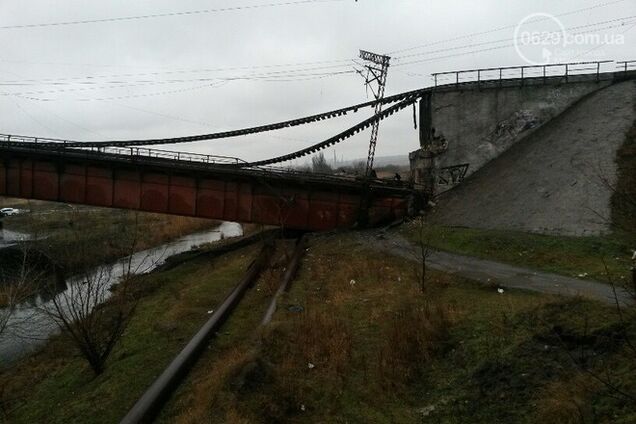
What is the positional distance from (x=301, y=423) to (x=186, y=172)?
67.2 ft

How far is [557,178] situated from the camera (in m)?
19.8

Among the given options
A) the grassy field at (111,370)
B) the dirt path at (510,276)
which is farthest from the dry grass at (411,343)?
the grassy field at (111,370)

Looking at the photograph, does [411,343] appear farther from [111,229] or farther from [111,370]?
[111,229]

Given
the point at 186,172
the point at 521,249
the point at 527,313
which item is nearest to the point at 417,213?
the point at 521,249

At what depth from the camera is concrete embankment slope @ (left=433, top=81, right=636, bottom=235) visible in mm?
17094

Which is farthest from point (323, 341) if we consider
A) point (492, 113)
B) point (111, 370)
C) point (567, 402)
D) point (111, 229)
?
point (111, 229)

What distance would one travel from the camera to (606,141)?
2073cm

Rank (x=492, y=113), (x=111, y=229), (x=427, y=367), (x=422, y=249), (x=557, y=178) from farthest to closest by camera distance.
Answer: (x=111, y=229) → (x=492, y=113) → (x=557, y=178) → (x=422, y=249) → (x=427, y=367)

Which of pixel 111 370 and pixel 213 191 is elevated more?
pixel 213 191

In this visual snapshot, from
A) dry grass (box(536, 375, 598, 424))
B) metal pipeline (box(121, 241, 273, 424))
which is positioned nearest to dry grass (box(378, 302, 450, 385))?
dry grass (box(536, 375, 598, 424))

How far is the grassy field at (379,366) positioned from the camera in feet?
20.9

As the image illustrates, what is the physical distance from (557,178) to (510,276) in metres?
9.42

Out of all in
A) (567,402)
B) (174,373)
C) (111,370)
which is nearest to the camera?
(567,402)

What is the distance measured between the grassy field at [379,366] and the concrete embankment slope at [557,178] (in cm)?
730
